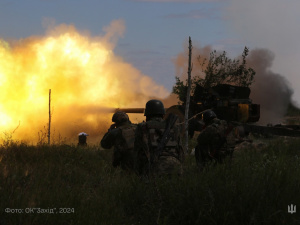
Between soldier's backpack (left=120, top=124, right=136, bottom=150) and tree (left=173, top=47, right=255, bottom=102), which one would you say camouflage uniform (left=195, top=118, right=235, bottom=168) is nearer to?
soldier's backpack (left=120, top=124, right=136, bottom=150)

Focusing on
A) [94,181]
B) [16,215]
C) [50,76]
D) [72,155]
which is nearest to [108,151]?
[72,155]

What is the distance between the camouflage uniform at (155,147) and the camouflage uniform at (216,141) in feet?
6.70

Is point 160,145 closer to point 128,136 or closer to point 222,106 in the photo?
point 128,136

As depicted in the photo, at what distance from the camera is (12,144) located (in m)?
11.2

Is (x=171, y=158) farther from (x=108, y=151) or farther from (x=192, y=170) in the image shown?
(x=108, y=151)

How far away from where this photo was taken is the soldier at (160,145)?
5.63 metres

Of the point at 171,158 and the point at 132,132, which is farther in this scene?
the point at 132,132

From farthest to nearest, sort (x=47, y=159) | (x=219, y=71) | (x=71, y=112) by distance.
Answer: (x=71, y=112) → (x=219, y=71) → (x=47, y=159)

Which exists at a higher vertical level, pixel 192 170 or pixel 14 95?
pixel 14 95

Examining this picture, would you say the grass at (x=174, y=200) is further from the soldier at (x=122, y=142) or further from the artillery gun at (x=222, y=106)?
the artillery gun at (x=222, y=106)

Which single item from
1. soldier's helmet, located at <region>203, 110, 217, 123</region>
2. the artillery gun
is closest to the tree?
the artillery gun

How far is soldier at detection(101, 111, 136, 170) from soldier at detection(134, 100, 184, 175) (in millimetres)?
902

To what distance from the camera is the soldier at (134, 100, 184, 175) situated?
563cm

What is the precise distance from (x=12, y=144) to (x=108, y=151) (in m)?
3.26
